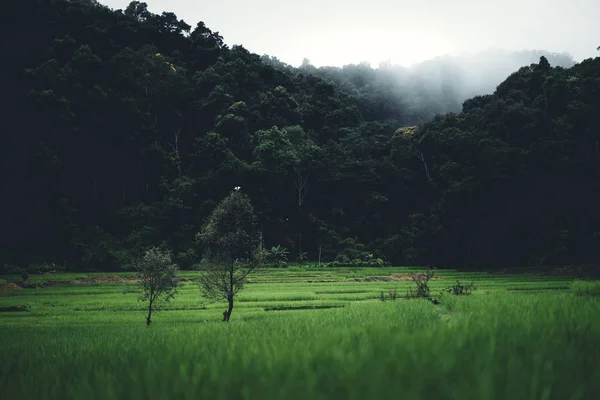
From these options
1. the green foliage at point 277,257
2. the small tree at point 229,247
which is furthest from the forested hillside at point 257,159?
the small tree at point 229,247

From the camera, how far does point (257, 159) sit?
60.1m

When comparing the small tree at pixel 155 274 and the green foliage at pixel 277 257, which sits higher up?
the small tree at pixel 155 274

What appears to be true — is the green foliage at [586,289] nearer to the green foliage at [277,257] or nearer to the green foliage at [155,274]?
the green foliage at [155,274]

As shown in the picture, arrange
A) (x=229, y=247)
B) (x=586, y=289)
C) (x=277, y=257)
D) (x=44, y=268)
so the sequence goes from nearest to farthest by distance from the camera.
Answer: (x=586, y=289) → (x=229, y=247) → (x=44, y=268) → (x=277, y=257)

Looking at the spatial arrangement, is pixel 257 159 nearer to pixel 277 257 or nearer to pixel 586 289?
pixel 277 257

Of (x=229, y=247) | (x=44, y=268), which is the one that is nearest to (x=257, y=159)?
(x=44, y=268)

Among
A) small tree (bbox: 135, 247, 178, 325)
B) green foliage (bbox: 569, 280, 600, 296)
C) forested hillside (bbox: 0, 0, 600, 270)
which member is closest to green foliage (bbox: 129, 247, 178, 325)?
small tree (bbox: 135, 247, 178, 325)

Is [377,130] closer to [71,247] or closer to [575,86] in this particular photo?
[575,86]

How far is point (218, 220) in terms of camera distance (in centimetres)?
1658

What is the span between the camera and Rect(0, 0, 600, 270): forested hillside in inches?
1935

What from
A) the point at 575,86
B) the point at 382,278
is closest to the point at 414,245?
the point at 382,278

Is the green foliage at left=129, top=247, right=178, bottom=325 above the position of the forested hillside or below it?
below

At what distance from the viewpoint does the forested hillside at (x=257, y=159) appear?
49.2m

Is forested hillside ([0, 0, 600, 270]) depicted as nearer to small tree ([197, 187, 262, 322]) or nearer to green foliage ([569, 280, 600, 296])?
small tree ([197, 187, 262, 322])
